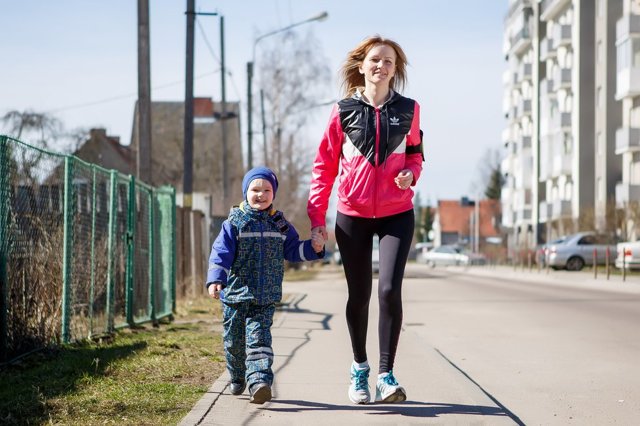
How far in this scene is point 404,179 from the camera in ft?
19.5

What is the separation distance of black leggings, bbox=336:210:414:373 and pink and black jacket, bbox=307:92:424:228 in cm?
8

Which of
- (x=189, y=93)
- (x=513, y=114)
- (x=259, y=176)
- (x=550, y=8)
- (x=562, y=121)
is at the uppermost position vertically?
(x=550, y=8)

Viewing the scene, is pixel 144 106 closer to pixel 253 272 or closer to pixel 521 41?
pixel 253 272

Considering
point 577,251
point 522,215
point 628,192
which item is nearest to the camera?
point 577,251

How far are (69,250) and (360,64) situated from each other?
4252 millimetres

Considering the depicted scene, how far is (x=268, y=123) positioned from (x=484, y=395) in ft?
165

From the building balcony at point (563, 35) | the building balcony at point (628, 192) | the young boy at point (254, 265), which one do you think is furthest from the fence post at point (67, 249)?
the building balcony at point (563, 35)

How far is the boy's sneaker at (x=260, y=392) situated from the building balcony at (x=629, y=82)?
4686cm

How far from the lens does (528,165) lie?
77688mm

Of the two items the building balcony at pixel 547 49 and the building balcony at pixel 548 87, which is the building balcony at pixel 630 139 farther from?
A: the building balcony at pixel 547 49

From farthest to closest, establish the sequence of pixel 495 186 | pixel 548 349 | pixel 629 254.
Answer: pixel 495 186 → pixel 629 254 → pixel 548 349

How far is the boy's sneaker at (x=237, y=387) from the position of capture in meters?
6.24

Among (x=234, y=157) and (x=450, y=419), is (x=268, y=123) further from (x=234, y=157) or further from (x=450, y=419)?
(x=450, y=419)

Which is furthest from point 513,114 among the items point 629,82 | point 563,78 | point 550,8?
point 629,82
